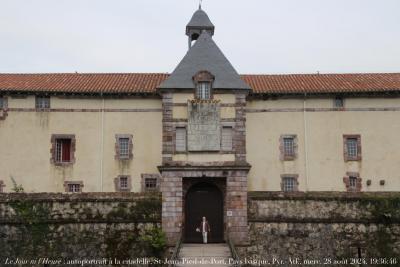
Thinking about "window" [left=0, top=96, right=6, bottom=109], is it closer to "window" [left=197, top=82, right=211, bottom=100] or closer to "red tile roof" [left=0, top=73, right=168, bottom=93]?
"red tile roof" [left=0, top=73, right=168, bottom=93]

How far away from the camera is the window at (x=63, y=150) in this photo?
3275 centimetres

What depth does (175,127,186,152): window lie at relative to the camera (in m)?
28.7

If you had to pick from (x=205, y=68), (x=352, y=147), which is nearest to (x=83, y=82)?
(x=205, y=68)

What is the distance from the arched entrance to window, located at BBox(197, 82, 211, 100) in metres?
4.65

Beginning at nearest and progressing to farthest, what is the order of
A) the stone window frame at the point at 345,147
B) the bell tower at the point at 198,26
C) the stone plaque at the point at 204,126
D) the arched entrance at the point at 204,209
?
the arched entrance at the point at 204,209 < the stone plaque at the point at 204,126 < the stone window frame at the point at 345,147 < the bell tower at the point at 198,26

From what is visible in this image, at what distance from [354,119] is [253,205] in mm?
10138

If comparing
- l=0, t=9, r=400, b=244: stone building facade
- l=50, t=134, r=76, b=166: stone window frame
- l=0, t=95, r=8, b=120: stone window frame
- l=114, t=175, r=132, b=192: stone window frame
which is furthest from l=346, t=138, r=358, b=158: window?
l=0, t=95, r=8, b=120: stone window frame

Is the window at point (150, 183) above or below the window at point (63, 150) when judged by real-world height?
below

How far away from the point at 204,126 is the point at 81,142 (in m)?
8.23

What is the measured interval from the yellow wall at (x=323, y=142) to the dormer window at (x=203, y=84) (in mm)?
4463

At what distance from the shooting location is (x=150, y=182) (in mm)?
32625

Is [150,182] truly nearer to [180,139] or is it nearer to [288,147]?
[180,139]

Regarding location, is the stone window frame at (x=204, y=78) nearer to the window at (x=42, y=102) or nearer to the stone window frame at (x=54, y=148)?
the stone window frame at (x=54, y=148)

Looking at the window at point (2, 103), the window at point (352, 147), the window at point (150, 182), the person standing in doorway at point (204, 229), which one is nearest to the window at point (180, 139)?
the person standing in doorway at point (204, 229)
